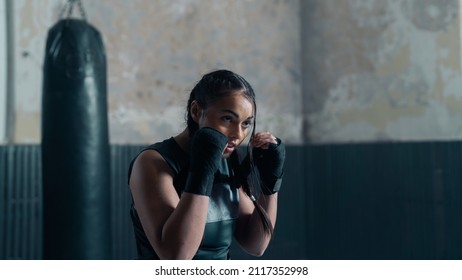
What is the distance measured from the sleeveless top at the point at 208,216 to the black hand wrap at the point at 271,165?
0.18 metres

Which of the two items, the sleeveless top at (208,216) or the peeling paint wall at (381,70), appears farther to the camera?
the peeling paint wall at (381,70)

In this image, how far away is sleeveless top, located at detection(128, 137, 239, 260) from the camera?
53.0 inches

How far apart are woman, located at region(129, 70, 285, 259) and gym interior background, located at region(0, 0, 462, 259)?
1991 millimetres

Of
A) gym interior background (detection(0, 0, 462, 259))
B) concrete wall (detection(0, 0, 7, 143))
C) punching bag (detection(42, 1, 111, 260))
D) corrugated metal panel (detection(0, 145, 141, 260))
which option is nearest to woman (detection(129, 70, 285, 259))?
punching bag (detection(42, 1, 111, 260))

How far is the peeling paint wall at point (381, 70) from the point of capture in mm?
3877

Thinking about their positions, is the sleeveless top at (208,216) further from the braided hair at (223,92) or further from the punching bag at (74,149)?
the punching bag at (74,149)

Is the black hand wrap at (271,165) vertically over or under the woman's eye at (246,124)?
under

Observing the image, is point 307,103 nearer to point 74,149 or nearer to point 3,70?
point 3,70

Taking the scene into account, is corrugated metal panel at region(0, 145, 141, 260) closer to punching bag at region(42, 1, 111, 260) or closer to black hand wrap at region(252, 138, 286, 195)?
punching bag at region(42, 1, 111, 260)

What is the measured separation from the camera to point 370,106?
4.58 metres

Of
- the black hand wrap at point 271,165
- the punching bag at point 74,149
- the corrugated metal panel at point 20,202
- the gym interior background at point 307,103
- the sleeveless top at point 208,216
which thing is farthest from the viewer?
the gym interior background at point 307,103

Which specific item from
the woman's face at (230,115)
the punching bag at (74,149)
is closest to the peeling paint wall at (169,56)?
the punching bag at (74,149)

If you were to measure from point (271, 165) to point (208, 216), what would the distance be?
0.31m
